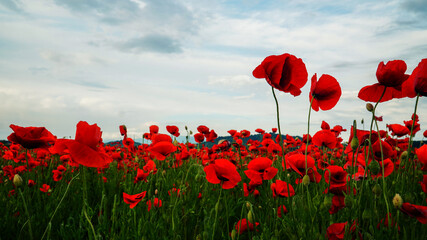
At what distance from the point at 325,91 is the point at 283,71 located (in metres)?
0.30

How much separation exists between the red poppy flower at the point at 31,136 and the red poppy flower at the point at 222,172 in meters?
0.86

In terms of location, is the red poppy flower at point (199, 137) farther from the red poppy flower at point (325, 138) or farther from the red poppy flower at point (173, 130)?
the red poppy flower at point (325, 138)

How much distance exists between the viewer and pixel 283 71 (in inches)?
56.6

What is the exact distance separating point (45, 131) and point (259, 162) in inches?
50.2

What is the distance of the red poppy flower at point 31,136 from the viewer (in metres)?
1.58

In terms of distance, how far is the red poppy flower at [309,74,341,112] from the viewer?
154 cm

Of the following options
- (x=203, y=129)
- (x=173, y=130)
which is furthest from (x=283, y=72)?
(x=173, y=130)

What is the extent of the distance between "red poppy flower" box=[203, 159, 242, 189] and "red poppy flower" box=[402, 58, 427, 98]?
100cm

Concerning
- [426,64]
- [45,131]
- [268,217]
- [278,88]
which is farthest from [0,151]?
[426,64]

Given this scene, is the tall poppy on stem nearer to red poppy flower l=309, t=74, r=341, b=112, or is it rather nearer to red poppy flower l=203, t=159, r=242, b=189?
red poppy flower l=309, t=74, r=341, b=112

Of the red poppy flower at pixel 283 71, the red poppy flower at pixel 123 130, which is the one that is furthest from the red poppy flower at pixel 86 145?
the red poppy flower at pixel 123 130

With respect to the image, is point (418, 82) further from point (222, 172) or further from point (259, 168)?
point (222, 172)

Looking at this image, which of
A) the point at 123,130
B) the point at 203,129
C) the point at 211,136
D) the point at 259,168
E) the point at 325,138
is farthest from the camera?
the point at 203,129

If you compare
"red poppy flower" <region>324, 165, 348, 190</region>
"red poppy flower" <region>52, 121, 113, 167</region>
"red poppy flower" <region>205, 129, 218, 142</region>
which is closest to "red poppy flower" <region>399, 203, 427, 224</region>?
"red poppy flower" <region>324, 165, 348, 190</region>
